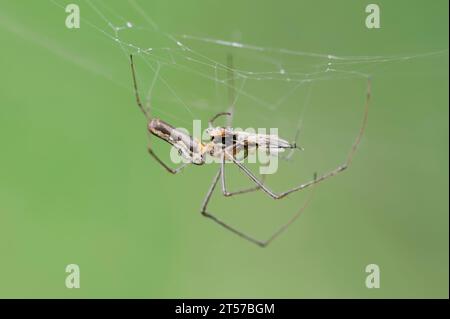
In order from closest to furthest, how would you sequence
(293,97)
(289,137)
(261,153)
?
(261,153)
(289,137)
(293,97)

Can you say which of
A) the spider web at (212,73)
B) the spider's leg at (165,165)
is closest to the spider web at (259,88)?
the spider web at (212,73)

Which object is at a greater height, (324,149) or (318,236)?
(324,149)

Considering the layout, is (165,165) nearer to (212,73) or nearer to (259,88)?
(212,73)

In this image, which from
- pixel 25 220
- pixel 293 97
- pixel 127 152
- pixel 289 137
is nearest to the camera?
pixel 25 220

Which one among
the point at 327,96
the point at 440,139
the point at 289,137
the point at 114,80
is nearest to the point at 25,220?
the point at 114,80

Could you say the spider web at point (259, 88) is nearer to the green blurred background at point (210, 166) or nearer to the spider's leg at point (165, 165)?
the green blurred background at point (210, 166)

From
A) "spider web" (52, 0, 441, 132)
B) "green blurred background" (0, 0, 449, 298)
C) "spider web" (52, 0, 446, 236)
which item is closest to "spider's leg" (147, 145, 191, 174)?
"spider web" (52, 0, 441, 132)

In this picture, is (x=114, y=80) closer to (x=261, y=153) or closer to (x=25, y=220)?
(x=25, y=220)
